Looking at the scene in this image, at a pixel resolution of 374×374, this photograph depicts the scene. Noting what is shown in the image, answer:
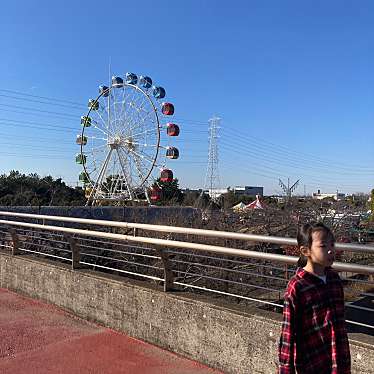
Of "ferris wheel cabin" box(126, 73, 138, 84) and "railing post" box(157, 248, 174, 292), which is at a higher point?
"ferris wheel cabin" box(126, 73, 138, 84)

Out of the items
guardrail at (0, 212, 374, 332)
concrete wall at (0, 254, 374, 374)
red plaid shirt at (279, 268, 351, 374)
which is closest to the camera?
red plaid shirt at (279, 268, 351, 374)

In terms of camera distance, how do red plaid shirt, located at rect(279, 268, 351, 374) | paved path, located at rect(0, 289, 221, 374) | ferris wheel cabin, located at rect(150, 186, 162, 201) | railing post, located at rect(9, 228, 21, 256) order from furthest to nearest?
ferris wheel cabin, located at rect(150, 186, 162, 201), railing post, located at rect(9, 228, 21, 256), paved path, located at rect(0, 289, 221, 374), red plaid shirt, located at rect(279, 268, 351, 374)

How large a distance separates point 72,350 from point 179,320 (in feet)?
3.97

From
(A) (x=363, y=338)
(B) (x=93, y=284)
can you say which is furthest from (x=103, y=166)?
(A) (x=363, y=338)

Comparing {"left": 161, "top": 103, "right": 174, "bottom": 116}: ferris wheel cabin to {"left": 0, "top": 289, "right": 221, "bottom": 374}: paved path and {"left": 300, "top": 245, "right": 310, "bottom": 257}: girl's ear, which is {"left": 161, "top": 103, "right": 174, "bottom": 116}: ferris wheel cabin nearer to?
{"left": 0, "top": 289, "right": 221, "bottom": 374}: paved path

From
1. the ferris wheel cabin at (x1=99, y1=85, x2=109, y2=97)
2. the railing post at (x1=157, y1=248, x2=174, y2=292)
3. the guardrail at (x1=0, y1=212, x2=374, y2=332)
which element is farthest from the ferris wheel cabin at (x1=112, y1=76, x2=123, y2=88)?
the railing post at (x1=157, y1=248, x2=174, y2=292)

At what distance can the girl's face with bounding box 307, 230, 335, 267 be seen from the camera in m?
2.77

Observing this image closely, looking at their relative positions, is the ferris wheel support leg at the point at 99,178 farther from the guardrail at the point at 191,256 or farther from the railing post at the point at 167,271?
the railing post at the point at 167,271

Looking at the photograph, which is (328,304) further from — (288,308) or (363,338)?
(363,338)

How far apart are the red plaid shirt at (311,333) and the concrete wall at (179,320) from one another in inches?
46.2

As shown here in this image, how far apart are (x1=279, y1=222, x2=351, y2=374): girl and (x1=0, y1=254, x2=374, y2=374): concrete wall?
1180 millimetres

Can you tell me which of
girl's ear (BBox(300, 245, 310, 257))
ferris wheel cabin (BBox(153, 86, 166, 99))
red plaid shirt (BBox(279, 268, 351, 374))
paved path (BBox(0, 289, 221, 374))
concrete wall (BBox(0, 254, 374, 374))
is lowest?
paved path (BBox(0, 289, 221, 374))

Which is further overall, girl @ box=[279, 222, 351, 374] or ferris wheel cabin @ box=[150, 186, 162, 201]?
ferris wheel cabin @ box=[150, 186, 162, 201]

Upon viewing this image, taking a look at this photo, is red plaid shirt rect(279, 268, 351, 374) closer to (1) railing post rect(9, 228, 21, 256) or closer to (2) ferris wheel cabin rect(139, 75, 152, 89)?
(1) railing post rect(9, 228, 21, 256)
